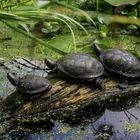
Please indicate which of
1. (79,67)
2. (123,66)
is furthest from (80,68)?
(123,66)

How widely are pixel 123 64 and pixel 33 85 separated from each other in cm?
63

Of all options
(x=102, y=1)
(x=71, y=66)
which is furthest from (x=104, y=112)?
(x=102, y=1)

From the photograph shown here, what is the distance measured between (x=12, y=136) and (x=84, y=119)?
0.42 meters

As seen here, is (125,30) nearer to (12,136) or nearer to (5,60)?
(5,60)

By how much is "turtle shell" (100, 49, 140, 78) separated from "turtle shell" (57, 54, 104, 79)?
0.40ft

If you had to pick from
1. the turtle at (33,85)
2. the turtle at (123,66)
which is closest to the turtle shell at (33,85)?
the turtle at (33,85)

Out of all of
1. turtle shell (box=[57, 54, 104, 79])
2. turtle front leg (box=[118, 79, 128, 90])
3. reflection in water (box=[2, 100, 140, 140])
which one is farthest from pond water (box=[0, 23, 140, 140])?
turtle shell (box=[57, 54, 104, 79])

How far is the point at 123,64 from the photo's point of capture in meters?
2.23

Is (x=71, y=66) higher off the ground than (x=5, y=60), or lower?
higher

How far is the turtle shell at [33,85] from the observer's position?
1935 mm

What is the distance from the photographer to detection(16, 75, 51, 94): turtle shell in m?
1.93

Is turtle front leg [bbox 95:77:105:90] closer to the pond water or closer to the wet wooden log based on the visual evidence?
→ the wet wooden log

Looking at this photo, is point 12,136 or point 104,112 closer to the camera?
point 12,136

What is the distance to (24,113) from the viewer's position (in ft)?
6.33
